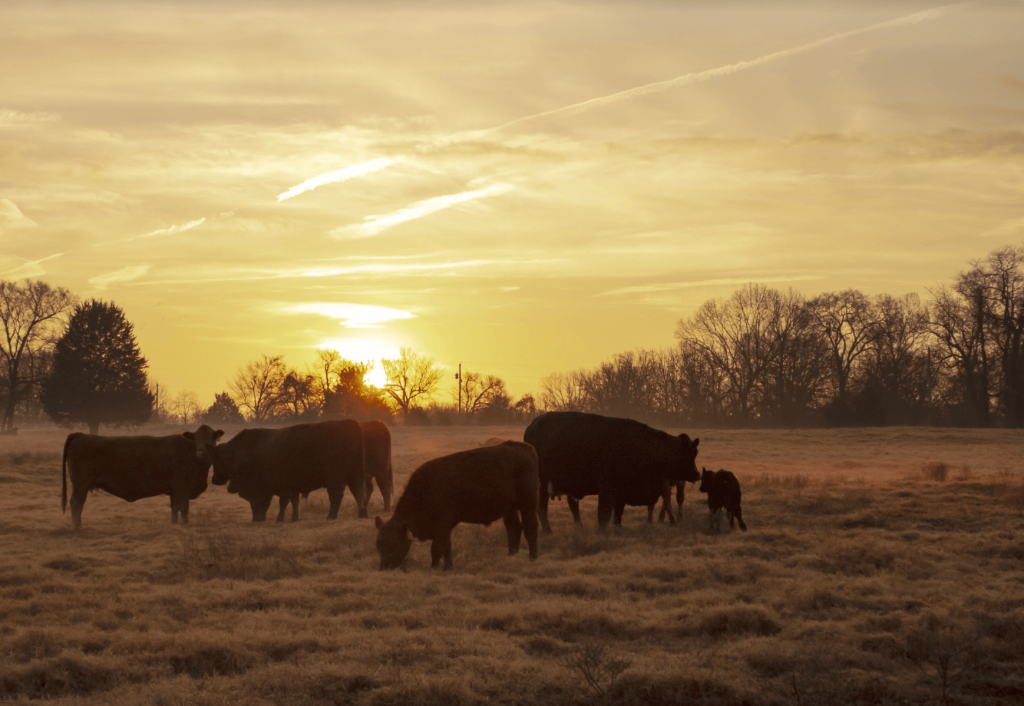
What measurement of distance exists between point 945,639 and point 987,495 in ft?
45.1

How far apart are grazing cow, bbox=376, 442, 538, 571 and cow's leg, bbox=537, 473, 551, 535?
2.33 m

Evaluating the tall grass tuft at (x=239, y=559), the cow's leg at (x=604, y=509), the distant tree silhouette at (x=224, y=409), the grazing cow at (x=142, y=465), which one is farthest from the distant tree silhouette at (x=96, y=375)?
the cow's leg at (x=604, y=509)

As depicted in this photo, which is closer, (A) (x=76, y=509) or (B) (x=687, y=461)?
(B) (x=687, y=461)

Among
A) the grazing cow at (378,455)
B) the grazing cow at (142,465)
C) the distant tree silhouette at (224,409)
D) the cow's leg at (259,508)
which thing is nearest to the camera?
the grazing cow at (142,465)

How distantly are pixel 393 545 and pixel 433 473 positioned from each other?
1.15 m

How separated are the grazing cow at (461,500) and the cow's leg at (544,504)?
2329 millimetres

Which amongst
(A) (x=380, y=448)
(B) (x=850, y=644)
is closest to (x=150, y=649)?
(B) (x=850, y=644)

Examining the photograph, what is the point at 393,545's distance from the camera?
1183 cm

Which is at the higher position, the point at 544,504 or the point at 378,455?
the point at 378,455

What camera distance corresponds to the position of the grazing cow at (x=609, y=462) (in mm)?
15227

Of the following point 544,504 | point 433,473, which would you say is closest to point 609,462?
point 544,504

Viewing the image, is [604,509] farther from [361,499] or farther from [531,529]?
[361,499]

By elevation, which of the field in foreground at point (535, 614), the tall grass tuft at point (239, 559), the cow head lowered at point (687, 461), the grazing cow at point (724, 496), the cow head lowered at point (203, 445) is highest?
the cow head lowered at point (203, 445)

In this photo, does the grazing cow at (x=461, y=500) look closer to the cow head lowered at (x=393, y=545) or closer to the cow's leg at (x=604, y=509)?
the cow head lowered at (x=393, y=545)
